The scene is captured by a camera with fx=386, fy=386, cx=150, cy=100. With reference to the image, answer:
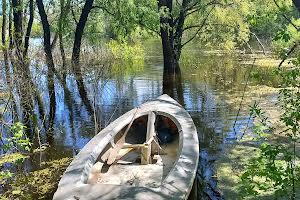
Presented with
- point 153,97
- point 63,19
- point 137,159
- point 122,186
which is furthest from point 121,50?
point 122,186

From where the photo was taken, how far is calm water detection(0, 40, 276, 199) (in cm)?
867

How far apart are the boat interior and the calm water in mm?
796

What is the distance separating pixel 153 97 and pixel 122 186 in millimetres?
9322

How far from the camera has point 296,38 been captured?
3959 mm

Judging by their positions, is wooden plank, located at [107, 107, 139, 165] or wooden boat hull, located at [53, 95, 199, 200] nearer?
wooden boat hull, located at [53, 95, 199, 200]

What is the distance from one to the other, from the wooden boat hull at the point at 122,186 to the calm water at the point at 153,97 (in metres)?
0.84

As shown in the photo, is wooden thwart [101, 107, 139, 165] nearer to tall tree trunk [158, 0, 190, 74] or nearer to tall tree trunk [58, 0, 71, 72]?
tall tree trunk [158, 0, 190, 74]

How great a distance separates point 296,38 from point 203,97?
1014 cm

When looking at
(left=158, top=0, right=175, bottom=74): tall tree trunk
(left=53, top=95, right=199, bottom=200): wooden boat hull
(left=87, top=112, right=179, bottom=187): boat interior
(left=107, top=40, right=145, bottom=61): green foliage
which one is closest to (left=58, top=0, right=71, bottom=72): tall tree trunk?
(left=107, top=40, right=145, bottom=61): green foliage

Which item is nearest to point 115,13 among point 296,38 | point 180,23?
point 180,23

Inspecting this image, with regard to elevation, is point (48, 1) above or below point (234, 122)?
above

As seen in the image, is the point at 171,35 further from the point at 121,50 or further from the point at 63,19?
the point at 63,19

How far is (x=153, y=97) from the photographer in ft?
46.0

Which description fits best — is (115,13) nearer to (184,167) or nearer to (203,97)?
(203,97)
